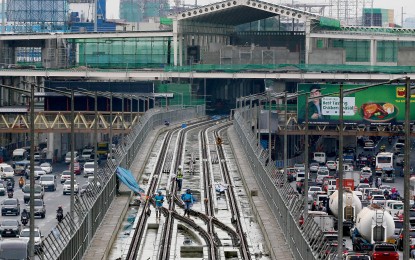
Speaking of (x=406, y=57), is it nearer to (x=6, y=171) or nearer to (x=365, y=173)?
(x=365, y=173)

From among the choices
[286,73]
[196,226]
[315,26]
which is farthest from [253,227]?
[315,26]

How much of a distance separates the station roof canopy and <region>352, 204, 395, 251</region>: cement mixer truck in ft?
279

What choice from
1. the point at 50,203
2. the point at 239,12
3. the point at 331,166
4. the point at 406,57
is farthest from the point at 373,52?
the point at 50,203

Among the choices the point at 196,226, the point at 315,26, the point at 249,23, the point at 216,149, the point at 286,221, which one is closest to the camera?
the point at 286,221

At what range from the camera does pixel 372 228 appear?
6031cm

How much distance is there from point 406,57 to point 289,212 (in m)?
117

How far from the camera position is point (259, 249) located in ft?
154

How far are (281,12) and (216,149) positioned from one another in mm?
55371

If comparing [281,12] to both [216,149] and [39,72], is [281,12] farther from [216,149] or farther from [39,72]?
[216,149]

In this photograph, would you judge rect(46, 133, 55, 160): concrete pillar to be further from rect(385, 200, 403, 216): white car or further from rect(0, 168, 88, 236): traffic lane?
rect(385, 200, 403, 216): white car

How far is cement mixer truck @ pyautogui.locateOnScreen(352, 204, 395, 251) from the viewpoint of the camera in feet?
198

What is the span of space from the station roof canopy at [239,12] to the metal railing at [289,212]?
7432 centimetres

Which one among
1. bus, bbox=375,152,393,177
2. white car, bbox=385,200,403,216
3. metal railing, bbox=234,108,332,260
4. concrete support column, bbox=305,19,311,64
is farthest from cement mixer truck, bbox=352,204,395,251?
concrete support column, bbox=305,19,311,64

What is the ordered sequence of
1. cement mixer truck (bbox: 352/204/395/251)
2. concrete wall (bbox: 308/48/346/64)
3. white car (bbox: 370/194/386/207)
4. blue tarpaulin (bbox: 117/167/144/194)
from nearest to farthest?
blue tarpaulin (bbox: 117/167/144/194)
cement mixer truck (bbox: 352/204/395/251)
white car (bbox: 370/194/386/207)
concrete wall (bbox: 308/48/346/64)
